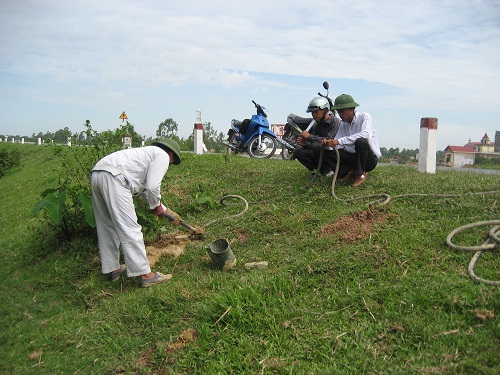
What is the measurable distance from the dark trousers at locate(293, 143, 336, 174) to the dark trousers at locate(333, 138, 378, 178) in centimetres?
8

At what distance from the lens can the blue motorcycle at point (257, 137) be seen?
436 inches

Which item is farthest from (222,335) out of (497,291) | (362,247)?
(497,291)

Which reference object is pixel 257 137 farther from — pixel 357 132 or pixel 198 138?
pixel 357 132

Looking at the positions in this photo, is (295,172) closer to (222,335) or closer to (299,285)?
(299,285)

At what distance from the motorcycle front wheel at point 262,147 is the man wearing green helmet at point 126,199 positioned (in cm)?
648

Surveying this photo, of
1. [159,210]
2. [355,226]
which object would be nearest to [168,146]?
[159,210]

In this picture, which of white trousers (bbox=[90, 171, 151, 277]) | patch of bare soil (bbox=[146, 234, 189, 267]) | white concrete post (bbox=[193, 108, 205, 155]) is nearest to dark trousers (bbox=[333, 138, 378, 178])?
patch of bare soil (bbox=[146, 234, 189, 267])

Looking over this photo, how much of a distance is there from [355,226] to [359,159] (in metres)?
1.56

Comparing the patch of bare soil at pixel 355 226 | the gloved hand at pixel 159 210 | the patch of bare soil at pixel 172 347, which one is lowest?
the patch of bare soil at pixel 172 347

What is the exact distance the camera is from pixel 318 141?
6.20 m

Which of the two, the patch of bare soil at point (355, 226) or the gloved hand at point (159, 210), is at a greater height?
the gloved hand at point (159, 210)

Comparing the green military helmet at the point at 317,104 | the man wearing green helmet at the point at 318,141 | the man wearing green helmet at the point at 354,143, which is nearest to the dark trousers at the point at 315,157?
the man wearing green helmet at the point at 318,141

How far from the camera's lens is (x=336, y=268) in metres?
3.72

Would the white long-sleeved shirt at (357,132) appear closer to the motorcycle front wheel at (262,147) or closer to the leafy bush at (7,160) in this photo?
the motorcycle front wheel at (262,147)
